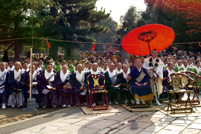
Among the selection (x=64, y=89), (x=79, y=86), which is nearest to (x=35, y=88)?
(x=64, y=89)

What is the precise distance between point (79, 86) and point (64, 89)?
552 mm

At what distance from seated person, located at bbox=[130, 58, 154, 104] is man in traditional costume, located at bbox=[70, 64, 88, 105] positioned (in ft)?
6.04

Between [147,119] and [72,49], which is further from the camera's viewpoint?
[72,49]

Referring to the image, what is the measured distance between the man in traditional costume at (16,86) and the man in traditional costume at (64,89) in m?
1.30

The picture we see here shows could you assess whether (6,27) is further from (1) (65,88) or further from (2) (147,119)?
(2) (147,119)

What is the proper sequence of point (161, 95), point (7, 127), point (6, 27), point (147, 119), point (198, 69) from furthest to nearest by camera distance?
point (6, 27)
point (198, 69)
point (161, 95)
point (147, 119)
point (7, 127)

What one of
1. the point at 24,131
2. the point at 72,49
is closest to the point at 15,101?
the point at 24,131

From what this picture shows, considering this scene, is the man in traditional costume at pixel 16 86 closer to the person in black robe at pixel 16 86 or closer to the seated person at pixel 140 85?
the person in black robe at pixel 16 86

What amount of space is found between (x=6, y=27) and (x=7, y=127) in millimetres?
13186

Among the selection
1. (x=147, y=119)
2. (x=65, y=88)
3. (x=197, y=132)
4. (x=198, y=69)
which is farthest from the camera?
(x=198, y=69)

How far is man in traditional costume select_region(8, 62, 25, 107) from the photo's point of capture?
8250mm

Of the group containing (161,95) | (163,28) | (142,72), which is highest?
(163,28)

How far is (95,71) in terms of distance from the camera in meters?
8.72

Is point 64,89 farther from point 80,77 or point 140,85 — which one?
point 140,85
